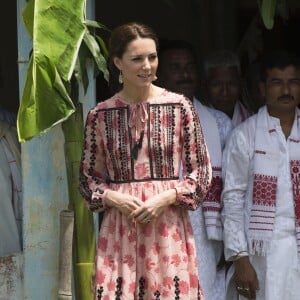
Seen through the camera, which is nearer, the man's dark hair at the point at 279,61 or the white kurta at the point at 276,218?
the white kurta at the point at 276,218

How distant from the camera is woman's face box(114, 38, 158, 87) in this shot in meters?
4.86

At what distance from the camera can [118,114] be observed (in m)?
4.94

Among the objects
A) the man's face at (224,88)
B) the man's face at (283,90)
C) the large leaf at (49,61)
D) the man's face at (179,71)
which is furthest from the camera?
the man's face at (224,88)

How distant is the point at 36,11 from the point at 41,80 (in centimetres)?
34

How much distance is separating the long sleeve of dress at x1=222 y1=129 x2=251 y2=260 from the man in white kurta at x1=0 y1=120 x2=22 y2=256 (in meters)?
1.29

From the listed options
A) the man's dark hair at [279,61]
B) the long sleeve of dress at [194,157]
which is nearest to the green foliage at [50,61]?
the long sleeve of dress at [194,157]

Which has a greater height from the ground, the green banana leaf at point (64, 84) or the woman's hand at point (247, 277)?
the green banana leaf at point (64, 84)

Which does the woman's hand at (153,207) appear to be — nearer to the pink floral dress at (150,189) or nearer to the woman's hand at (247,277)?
the pink floral dress at (150,189)

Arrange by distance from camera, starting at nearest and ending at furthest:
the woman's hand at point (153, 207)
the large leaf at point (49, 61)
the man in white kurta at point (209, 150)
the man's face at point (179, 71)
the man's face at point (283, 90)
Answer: the woman's hand at point (153, 207), the large leaf at point (49, 61), the man's face at point (283, 90), the man in white kurta at point (209, 150), the man's face at point (179, 71)

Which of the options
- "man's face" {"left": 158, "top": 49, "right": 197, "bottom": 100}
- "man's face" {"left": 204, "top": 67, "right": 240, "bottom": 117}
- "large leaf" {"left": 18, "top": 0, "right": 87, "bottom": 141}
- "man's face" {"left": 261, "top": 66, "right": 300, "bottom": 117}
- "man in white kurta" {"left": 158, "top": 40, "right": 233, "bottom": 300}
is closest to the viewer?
"large leaf" {"left": 18, "top": 0, "right": 87, "bottom": 141}

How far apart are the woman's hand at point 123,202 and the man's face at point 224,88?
4.96 ft

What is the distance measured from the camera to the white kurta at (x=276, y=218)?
5.53 meters

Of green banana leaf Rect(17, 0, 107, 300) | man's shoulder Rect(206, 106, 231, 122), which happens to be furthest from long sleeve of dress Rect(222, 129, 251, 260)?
green banana leaf Rect(17, 0, 107, 300)

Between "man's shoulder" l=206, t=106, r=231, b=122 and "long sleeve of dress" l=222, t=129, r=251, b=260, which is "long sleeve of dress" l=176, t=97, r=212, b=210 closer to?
"long sleeve of dress" l=222, t=129, r=251, b=260
